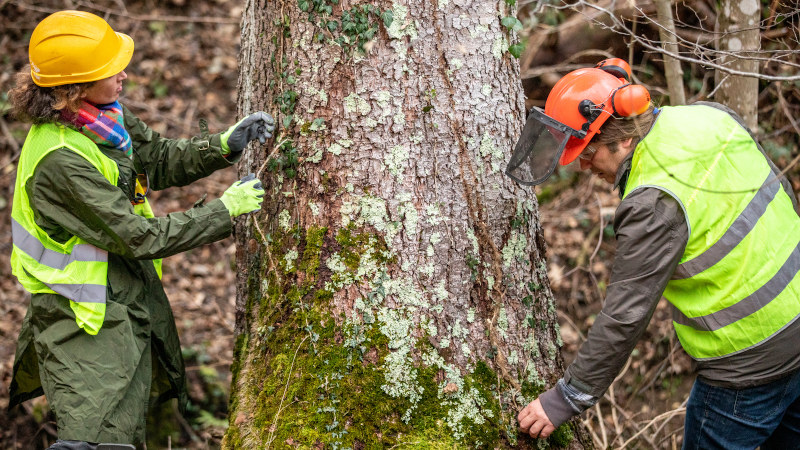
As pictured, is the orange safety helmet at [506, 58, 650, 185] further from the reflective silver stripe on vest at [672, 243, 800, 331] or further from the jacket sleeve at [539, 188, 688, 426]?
the reflective silver stripe on vest at [672, 243, 800, 331]

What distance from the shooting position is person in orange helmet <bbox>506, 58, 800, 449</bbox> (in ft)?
7.32

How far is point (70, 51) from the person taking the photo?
2496 millimetres

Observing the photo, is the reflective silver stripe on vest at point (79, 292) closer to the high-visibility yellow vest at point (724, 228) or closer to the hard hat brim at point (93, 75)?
the hard hat brim at point (93, 75)

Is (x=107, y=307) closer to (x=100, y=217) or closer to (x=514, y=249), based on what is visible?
(x=100, y=217)

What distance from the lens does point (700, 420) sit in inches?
102

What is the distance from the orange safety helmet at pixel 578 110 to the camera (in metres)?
2.33

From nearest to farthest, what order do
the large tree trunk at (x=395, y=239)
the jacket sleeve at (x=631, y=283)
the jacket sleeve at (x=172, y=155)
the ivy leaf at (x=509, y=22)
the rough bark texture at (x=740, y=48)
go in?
the jacket sleeve at (x=631, y=283) < the large tree trunk at (x=395, y=239) < the ivy leaf at (x=509, y=22) < the jacket sleeve at (x=172, y=155) < the rough bark texture at (x=740, y=48)

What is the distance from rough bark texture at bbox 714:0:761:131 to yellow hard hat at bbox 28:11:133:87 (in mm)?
2881

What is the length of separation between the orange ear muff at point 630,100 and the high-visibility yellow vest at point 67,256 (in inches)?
77.8

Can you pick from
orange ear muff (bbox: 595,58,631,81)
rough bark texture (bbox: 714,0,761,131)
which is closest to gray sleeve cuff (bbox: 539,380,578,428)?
orange ear muff (bbox: 595,58,631,81)

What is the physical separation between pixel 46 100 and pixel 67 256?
2.02 feet

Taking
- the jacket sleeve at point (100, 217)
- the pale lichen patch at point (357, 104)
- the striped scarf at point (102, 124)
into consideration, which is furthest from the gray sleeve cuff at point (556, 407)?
the striped scarf at point (102, 124)

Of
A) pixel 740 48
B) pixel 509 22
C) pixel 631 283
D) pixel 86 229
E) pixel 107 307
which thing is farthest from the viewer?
pixel 740 48

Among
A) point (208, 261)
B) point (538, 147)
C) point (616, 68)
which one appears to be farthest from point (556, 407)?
point (208, 261)
